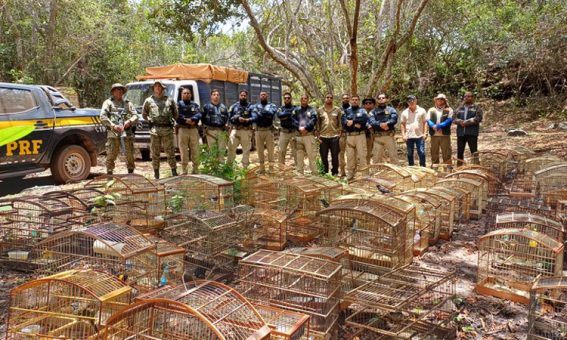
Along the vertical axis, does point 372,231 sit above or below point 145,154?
below

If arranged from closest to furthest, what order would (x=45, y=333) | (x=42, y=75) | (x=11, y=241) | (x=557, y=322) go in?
(x=45, y=333)
(x=557, y=322)
(x=11, y=241)
(x=42, y=75)

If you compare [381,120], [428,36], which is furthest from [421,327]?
[428,36]

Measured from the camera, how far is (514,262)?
4832mm

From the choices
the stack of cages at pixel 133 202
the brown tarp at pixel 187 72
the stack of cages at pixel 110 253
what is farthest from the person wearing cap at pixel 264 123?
the stack of cages at pixel 110 253

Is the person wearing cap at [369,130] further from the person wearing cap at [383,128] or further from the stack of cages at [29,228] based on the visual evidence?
the stack of cages at [29,228]

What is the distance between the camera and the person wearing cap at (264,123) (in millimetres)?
9742

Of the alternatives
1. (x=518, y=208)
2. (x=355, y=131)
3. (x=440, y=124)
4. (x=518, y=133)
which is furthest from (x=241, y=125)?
(x=518, y=133)

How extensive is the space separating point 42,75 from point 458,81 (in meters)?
17.6

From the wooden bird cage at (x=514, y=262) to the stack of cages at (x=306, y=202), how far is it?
79.2 inches

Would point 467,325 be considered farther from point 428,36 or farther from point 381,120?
point 428,36

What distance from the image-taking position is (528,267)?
15.6 ft

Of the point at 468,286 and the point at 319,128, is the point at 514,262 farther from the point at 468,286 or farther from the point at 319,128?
the point at 319,128

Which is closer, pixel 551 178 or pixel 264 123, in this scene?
pixel 551 178

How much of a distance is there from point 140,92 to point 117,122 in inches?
158
